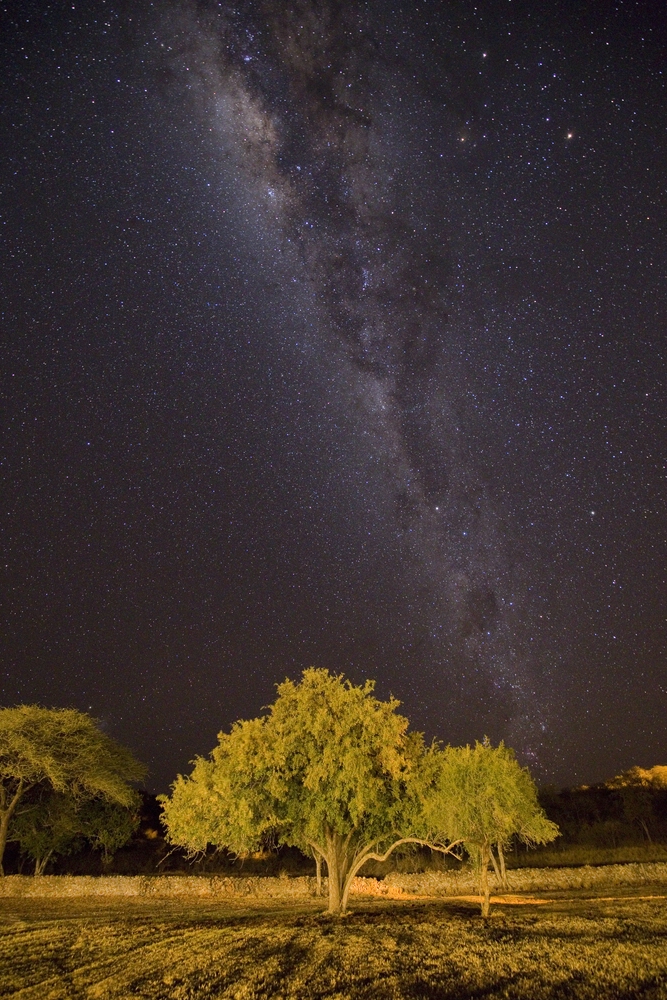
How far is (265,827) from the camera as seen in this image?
71.9 ft

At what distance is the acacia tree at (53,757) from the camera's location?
3544 centimetres

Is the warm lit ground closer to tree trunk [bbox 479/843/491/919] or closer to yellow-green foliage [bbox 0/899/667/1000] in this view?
yellow-green foliage [bbox 0/899/667/1000]

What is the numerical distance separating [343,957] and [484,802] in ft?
39.0

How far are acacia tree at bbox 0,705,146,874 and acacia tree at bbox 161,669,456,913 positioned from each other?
16.8 meters

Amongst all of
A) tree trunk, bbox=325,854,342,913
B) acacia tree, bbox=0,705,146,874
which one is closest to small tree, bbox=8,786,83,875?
acacia tree, bbox=0,705,146,874

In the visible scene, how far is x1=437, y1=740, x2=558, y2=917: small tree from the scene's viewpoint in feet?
76.2

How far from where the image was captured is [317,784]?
21719 mm

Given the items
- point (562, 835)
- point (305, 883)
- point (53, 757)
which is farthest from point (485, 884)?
point (562, 835)

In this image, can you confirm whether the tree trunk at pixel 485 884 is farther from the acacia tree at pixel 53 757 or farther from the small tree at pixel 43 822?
the small tree at pixel 43 822

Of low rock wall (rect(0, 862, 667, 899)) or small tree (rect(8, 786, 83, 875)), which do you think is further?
small tree (rect(8, 786, 83, 875))

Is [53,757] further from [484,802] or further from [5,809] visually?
[484,802]

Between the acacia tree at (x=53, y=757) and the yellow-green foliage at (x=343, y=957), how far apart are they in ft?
49.9

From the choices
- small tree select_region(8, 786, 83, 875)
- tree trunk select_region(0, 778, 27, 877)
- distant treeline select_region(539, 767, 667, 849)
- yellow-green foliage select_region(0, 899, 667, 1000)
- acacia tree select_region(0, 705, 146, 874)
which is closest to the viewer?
yellow-green foliage select_region(0, 899, 667, 1000)

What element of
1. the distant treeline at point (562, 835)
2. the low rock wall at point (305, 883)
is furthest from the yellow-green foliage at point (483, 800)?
the distant treeline at point (562, 835)
